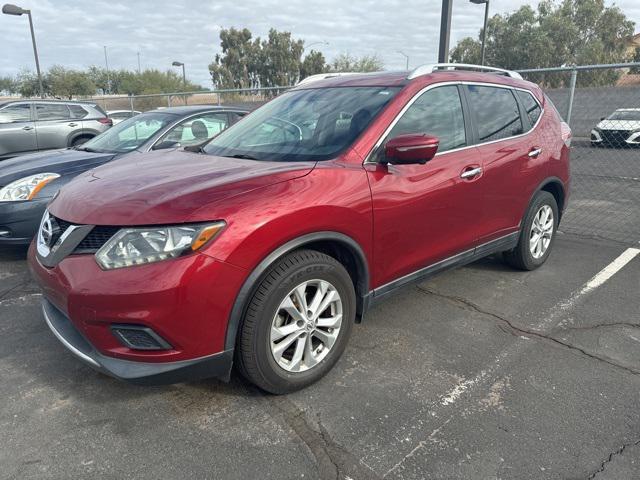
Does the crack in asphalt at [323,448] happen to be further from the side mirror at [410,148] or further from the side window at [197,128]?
the side window at [197,128]

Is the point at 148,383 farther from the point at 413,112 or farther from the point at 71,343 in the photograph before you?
the point at 413,112

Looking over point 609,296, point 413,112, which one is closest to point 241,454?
point 413,112

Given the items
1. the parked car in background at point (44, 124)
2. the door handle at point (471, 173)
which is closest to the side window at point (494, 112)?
the door handle at point (471, 173)

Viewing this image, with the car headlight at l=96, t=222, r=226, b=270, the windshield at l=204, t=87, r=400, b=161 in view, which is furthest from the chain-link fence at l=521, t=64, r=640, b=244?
the car headlight at l=96, t=222, r=226, b=270

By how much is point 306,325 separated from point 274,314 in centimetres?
25

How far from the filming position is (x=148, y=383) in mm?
2240

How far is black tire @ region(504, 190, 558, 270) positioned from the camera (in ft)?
13.9

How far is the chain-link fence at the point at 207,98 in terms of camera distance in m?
13.3

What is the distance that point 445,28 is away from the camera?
764cm

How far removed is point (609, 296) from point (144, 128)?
202 inches

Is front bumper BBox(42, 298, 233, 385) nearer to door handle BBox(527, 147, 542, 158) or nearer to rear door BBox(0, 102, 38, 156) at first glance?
door handle BBox(527, 147, 542, 158)

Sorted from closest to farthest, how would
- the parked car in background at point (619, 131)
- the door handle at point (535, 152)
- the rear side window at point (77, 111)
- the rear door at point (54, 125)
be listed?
the door handle at point (535, 152), the parked car in background at point (619, 131), the rear door at point (54, 125), the rear side window at point (77, 111)

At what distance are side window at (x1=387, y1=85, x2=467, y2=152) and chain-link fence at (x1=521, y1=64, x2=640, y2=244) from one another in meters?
3.56

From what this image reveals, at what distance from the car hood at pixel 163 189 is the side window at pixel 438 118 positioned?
80 centimetres
